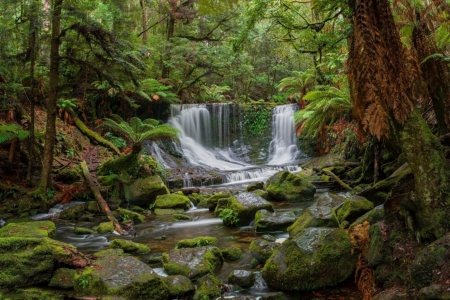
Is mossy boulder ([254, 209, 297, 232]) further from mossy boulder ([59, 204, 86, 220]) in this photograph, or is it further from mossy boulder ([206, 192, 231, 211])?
mossy boulder ([59, 204, 86, 220])

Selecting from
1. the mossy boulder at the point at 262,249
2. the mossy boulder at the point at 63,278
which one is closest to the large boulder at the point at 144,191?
the mossy boulder at the point at 262,249

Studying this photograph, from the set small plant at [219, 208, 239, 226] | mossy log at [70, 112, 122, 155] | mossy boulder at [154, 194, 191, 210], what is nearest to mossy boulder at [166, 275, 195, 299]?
small plant at [219, 208, 239, 226]

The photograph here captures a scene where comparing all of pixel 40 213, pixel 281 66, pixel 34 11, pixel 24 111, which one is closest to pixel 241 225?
pixel 40 213

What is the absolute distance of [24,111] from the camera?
1081 centimetres

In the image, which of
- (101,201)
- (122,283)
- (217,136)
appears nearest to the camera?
(122,283)

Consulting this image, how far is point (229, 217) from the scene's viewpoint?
758 cm

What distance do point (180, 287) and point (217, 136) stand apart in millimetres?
14079

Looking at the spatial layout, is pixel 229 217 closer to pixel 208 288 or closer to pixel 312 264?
pixel 208 288

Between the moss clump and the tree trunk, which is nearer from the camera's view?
the tree trunk

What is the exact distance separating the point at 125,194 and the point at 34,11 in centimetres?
475

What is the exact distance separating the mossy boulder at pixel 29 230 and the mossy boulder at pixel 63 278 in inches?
54.5

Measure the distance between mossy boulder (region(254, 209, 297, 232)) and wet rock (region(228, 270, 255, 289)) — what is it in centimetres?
230

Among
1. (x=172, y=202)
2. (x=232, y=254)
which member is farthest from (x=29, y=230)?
(x=172, y=202)

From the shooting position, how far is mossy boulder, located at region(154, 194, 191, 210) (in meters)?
9.32
